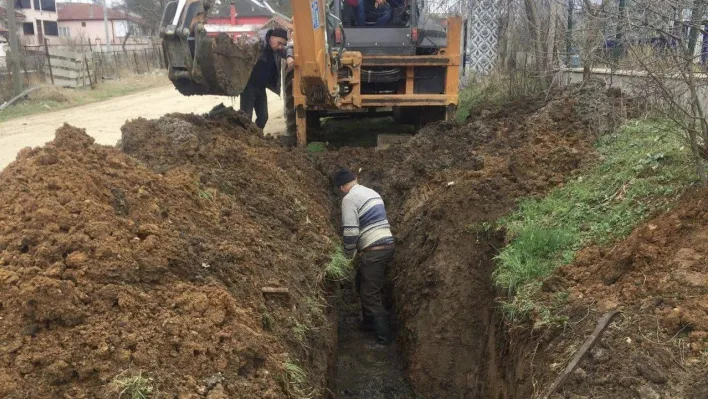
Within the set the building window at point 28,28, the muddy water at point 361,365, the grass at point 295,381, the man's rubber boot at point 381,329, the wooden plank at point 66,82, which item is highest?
the building window at point 28,28

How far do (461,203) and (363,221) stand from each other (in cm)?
109

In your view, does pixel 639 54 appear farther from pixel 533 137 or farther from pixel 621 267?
pixel 533 137

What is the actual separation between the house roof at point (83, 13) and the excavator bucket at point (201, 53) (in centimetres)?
6253

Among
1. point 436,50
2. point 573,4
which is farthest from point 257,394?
point 573,4

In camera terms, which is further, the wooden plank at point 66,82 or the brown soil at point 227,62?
the wooden plank at point 66,82

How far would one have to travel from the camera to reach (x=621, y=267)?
417 cm

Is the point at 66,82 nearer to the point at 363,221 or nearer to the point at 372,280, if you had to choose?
the point at 363,221

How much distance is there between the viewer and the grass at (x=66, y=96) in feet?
55.9

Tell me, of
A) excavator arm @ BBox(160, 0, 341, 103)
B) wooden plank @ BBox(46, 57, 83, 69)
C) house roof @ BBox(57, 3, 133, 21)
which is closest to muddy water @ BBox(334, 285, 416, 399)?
excavator arm @ BBox(160, 0, 341, 103)

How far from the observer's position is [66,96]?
19.5 m

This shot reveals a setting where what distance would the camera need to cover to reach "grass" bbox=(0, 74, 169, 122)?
17047mm

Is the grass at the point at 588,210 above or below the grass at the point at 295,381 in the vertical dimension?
above

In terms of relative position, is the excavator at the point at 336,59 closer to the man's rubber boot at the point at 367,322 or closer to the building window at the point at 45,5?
the man's rubber boot at the point at 367,322

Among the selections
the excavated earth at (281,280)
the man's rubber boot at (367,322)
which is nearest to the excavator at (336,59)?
the excavated earth at (281,280)
